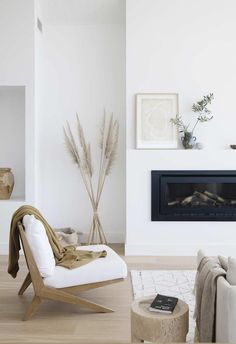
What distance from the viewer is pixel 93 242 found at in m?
5.56

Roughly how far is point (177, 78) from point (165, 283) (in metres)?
2.57

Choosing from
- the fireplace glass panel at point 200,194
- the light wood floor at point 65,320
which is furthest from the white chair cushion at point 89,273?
the fireplace glass panel at point 200,194

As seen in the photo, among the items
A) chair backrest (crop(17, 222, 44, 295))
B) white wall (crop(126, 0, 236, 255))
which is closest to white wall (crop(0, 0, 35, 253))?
white wall (crop(126, 0, 236, 255))

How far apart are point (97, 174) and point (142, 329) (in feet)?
11.7

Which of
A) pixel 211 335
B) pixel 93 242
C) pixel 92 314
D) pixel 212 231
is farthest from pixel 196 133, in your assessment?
pixel 211 335

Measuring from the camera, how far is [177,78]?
511 centimetres

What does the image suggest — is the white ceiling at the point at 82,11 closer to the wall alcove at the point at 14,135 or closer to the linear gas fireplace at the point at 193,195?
the wall alcove at the point at 14,135

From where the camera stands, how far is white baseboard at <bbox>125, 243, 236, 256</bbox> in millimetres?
5000

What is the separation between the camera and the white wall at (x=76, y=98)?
5625 millimetres

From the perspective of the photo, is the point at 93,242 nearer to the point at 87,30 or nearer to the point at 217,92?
the point at 217,92

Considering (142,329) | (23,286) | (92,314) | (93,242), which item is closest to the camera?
(142,329)

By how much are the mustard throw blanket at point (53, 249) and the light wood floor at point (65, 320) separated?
331 mm

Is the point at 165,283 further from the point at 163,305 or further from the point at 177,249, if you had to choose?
the point at 163,305

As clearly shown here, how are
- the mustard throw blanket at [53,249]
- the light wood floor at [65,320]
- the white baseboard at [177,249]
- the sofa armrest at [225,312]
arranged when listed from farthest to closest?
the white baseboard at [177,249], the mustard throw blanket at [53,249], the light wood floor at [65,320], the sofa armrest at [225,312]
